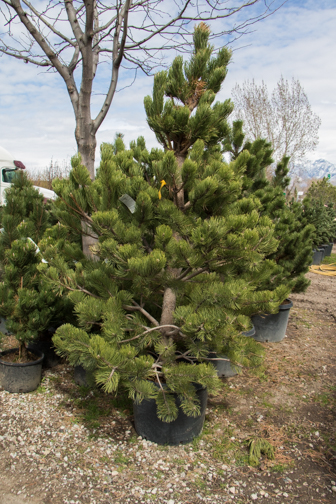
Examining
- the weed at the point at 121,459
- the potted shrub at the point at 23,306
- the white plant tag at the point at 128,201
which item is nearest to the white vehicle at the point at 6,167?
the potted shrub at the point at 23,306

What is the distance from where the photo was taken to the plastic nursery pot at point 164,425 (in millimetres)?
2527

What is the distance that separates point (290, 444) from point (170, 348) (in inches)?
48.0

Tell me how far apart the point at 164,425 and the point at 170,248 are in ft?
4.28

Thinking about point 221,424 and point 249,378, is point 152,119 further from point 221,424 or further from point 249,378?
point 249,378

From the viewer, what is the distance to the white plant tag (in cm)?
230

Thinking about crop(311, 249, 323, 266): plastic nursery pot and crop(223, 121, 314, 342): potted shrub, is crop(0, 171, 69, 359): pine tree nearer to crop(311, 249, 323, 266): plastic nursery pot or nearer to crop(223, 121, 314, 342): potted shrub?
crop(223, 121, 314, 342): potted shrub

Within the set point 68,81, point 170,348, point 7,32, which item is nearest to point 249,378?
point 170,348

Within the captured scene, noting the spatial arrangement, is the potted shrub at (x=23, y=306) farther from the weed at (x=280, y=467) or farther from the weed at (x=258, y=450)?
the weed at (x=280, y=467)

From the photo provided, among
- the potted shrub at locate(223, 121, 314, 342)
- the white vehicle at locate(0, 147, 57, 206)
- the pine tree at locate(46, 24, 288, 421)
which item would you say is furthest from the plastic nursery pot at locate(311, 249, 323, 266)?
the pine tree at locate(46, 24, 288, 421)

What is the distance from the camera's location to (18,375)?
312 centimetres

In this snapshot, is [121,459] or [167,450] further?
[167,450]

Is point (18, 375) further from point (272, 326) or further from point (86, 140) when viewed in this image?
point (272, 326)

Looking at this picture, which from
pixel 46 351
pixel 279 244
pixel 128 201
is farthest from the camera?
pixel 279 244

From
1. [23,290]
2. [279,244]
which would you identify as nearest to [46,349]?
[23,290]
